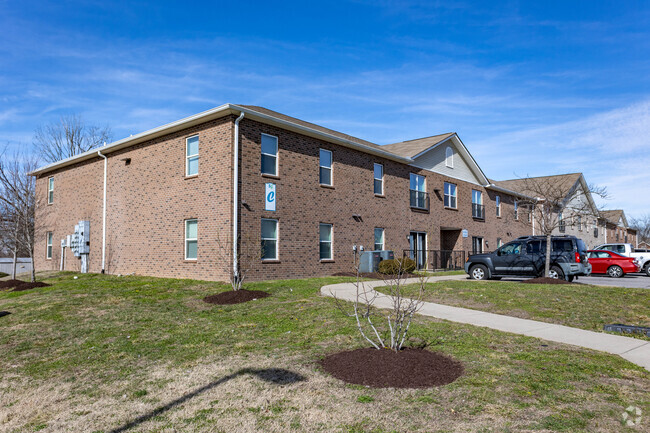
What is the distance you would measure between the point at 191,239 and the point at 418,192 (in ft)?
42.2

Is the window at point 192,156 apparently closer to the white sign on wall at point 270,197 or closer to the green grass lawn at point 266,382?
the white sign on wall at point 270,197

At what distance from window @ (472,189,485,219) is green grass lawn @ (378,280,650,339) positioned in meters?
16.5

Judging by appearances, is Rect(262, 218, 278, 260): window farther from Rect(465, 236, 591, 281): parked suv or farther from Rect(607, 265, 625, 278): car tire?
Rect(607, 265, 625, 278): car tire

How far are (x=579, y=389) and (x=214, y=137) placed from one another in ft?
45.4

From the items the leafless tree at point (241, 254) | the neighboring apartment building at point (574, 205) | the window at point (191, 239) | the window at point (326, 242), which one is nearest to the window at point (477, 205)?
the neighboring apartment building at point (574, 205)

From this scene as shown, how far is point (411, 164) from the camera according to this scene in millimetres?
24562

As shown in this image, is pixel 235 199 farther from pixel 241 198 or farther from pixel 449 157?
pixel 449 157

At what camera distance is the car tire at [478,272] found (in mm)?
18403

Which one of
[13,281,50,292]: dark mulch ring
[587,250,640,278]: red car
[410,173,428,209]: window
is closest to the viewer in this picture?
[13,281,50,292]: dark mulch ring

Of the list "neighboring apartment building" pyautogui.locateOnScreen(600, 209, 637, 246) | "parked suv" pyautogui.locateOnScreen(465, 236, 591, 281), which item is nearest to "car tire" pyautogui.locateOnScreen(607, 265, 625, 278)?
"parked suv" pyautogui.locateOnScreen(465, 236, 591, 281)

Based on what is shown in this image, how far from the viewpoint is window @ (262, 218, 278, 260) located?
54.2 ft

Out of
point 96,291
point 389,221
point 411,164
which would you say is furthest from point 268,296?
point 411,164

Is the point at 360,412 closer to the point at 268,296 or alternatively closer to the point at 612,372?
the point at 612,372

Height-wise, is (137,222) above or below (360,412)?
above
